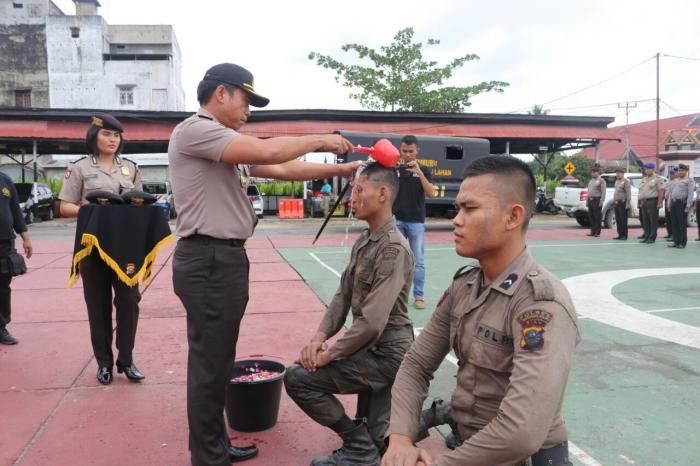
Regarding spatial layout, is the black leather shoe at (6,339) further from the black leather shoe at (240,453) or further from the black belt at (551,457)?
the black belt at (551,457)

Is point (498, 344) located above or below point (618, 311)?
above

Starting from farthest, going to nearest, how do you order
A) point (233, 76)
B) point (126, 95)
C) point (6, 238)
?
1. point (126, 95)
2. point (6, 238)
3. point (233, 76)

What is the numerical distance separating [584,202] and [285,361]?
1507cm

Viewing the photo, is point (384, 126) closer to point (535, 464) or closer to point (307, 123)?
point (307, 123)

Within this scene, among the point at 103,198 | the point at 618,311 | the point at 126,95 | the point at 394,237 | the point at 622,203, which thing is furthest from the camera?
the point at 126,95

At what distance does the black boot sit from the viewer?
9.15ft

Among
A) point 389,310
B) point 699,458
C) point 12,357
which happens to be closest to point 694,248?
point 699,458

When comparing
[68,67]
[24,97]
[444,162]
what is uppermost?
[68,67]

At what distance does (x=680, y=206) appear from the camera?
11992mm

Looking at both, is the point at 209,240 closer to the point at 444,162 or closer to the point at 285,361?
the point at 285,361

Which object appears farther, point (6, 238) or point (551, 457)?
point (6, 238)

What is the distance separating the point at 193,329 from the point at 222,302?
0.63 ft

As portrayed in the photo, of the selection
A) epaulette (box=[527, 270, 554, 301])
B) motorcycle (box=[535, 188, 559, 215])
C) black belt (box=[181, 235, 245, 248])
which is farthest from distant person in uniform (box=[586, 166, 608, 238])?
epaulette (box=[527, 270, 554, 301])

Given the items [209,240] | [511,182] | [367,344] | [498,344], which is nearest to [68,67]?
[209,240]
